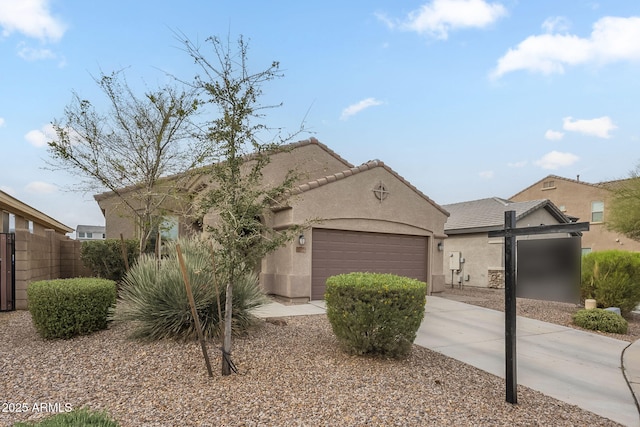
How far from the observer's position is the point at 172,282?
6363mm

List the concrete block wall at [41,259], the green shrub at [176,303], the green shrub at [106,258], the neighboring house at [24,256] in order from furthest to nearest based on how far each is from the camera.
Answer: the green shrub at [106,258] < the concrete block wall at [41,259] < the neighboring house at [24,256] < the green shrub at [176,303]

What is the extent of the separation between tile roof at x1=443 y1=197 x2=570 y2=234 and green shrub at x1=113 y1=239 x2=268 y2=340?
15.3 m

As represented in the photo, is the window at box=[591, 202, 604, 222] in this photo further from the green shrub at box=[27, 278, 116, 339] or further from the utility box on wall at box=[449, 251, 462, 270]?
the green shrub at box=[27, 278, 116, 339]

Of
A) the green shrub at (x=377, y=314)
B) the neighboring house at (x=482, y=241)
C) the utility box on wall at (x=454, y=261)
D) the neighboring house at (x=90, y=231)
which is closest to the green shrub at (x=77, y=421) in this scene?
the green shrub at (x=377, y=314)

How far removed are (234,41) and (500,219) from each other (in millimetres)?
17251

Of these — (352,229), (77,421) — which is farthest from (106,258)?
(77,421)

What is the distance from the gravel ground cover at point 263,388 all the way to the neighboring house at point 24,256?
4.24 metres

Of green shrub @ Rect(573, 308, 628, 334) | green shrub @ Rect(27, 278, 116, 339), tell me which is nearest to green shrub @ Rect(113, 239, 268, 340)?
green shrub @ Rect(27, 278, 116, 339)

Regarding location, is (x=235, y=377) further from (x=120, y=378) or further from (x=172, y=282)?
(x=172, y=282)

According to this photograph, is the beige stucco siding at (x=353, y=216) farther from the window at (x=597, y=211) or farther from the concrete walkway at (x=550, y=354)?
the window at (x=597, y=211)

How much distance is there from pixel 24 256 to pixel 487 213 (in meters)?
19.7

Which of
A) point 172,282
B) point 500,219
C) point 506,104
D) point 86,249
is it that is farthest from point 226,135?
point 500,219

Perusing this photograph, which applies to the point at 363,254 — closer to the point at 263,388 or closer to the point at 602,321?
the point at 602,321

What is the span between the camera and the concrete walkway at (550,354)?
17.0ft
